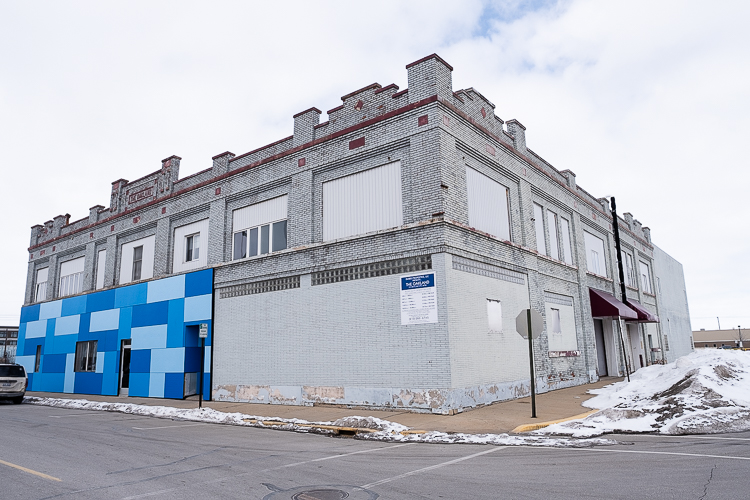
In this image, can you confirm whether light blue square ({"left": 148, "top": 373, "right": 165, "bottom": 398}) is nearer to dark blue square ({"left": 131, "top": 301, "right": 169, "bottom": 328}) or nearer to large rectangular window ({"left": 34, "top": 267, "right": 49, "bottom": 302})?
dark blue square ({"left": 131, "top": 301, "right": 169, "bottom": 328})

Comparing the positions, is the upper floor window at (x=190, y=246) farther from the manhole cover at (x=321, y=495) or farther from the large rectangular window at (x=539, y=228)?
the manhole cover at (x=321, y=495)

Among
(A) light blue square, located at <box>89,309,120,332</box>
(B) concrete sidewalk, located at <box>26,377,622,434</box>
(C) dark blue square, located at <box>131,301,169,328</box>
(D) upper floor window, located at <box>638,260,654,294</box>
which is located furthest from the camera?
(D) upper floor window, located at <box>638,260,654,294</box>

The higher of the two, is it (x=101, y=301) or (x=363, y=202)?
(x=363, y=202)

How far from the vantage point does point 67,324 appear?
27.4 metres

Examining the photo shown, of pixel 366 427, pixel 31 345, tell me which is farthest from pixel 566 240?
pixel 31 345

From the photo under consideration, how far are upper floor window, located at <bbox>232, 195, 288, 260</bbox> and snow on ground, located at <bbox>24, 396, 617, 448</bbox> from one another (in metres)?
6.32

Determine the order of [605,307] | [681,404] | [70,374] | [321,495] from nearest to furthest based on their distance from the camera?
[321,495] < [681,404] < [605,307] < [70,374]

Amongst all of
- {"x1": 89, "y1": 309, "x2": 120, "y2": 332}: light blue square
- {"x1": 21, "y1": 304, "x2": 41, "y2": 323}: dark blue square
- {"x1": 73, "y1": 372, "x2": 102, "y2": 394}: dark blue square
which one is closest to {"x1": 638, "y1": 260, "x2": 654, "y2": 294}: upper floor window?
Answer: {"x1": 89, "y1": 309, "x2": 120, "y2": 332}: light blue square

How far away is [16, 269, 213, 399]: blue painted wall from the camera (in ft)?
67.7

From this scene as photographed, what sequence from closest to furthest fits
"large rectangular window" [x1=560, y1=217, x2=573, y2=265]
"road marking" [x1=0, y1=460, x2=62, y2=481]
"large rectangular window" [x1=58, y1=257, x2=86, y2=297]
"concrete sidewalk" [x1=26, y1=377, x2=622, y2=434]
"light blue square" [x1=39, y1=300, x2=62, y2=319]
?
"road marking" [x1=0, y1=460, x2=62, y2=481] < "concrete sidewalk" [x1=26, y1=377, x2=622, y2=434] < "large rectangular window" [x1=560, y1=217, x2=573, y2=265] < "large rectangular window" [x1=58, y1=257, x2=86, y2=297] < "light blue square" [x1=39, y1=300, x2=62, y2=319]

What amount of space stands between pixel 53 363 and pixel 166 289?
36.6ft

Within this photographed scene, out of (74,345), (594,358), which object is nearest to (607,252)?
(594,358)

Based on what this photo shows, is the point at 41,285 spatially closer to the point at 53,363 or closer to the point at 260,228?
the point at 53,363

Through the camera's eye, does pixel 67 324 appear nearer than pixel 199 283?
No
